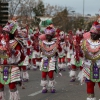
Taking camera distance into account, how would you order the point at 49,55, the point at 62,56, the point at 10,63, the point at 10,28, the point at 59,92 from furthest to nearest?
the point at 62,56 < the point at 59,92 < the point at 49,55 < the point at 10,28 < the point at 10,63

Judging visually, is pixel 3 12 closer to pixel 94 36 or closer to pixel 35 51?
pixel 35 51

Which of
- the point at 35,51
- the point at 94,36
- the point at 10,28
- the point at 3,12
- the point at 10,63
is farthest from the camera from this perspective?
the point at 3,12

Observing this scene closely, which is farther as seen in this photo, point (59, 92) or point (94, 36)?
point (59, 92)

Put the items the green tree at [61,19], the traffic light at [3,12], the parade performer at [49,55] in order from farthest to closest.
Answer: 1. the green tree at [61,19]
2. the traffic light at [3,12]
3. the parade performer at [49,55]

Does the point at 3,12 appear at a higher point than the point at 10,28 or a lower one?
lower

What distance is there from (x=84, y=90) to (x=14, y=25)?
4.33 metres

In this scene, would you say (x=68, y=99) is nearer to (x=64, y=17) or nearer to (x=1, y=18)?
(x=1, y=18)

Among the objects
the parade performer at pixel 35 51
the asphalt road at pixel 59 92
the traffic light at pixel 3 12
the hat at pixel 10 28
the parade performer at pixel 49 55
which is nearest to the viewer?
the hat at pixel 10 28

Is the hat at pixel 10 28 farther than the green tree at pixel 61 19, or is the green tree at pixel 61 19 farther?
the green tree at pixel 61 19

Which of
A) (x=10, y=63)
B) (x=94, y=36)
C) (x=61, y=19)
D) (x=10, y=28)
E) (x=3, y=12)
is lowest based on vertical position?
(x=61, y=19)

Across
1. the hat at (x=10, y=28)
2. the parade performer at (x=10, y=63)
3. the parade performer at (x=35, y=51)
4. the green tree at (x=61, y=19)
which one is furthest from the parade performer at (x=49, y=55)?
the green tree at (x=61, y=19)

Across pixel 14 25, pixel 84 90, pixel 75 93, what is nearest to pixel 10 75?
pixel 14 25

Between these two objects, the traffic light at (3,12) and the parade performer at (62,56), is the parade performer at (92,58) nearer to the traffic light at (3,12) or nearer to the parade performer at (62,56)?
the parade performer at (62,56)

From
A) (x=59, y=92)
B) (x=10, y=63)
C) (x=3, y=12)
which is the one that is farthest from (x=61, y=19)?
(x=10, y=63)
